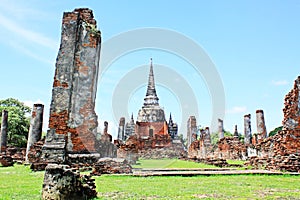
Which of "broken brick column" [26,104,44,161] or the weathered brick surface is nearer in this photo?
the weathered brick surface

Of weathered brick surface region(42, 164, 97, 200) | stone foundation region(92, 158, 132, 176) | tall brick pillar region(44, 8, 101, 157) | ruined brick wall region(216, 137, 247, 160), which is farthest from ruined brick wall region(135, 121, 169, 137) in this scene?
weathered brick surface region(42, 164, 97, 200)

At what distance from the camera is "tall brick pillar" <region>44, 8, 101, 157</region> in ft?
28.2

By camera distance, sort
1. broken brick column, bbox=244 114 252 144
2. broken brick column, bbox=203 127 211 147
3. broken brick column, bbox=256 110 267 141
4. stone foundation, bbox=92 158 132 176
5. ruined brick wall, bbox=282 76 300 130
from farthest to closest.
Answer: broken brick column, bbox=203 127 211 147, broken brick column, bbox=244 114 252 144, broken brick column, bbox=256 110 267 141, ruined brick wall, bbox=282 76 300 130, stone foundation, bbox=92 158 132 176

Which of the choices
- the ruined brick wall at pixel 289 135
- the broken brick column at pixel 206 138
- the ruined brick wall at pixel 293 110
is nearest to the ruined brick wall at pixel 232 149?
the broken brick column at pixel 206 138

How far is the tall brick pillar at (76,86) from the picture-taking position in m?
8.59

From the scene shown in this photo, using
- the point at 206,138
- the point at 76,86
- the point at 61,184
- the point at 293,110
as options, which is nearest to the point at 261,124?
the point at 206,138

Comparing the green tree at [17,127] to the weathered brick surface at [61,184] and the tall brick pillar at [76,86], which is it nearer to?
the tall brick pillar at [76,86]

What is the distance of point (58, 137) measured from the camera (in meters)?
8.40

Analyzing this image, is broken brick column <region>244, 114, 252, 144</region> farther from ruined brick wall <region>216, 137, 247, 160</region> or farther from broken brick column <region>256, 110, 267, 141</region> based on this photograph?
broken brick column <region>256, 110, 267, 141</region>

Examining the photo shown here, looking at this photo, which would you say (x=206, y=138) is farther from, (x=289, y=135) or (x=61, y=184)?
(x=61, y=184)

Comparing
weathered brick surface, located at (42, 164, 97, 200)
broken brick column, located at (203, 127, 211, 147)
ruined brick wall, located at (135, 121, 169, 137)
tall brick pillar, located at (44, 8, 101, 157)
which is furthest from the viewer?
ruined brick wall, located at (135, 121, 169, 137)

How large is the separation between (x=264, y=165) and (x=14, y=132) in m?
24.4

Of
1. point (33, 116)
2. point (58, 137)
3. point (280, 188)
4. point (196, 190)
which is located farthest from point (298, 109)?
point (33, 116)

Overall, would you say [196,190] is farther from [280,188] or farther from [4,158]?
[4,158]
